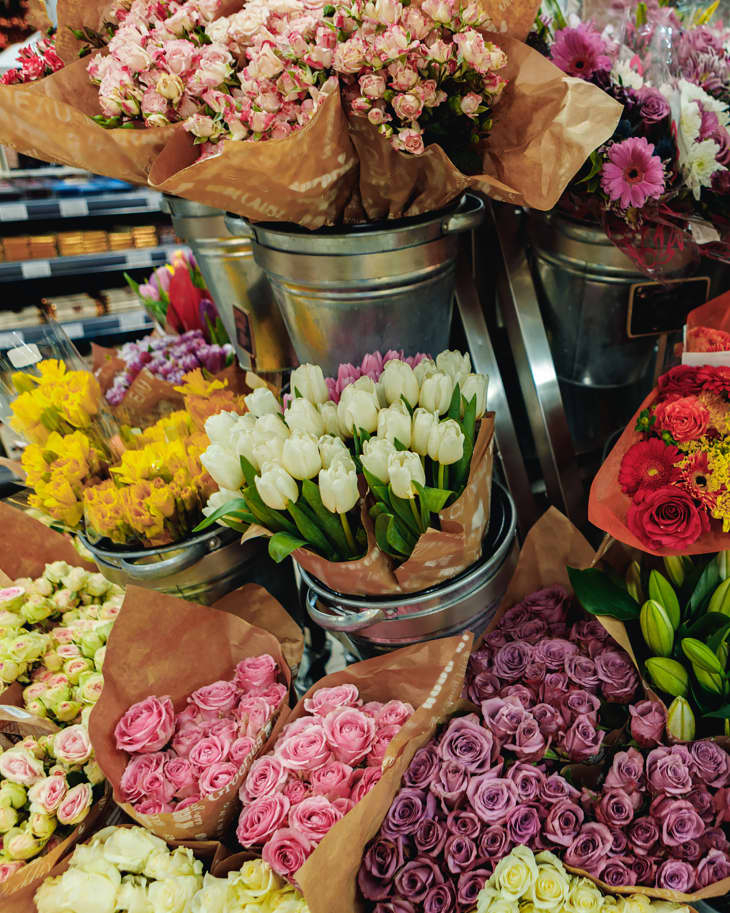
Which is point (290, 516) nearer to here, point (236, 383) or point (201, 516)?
point (201, 516)

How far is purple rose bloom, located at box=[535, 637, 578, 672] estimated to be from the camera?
0.83 metres

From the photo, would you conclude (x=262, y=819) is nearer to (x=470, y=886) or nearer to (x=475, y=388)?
(x=470, y=886)

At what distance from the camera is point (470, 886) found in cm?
66

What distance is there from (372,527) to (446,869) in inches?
15.3

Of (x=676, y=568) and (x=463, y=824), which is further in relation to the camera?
(x=676, y=568)

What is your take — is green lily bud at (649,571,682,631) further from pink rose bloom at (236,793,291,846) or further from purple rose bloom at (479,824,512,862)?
pink rose bloom at (236,793,291,846)

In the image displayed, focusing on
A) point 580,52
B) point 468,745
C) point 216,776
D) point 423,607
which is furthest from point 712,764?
point 580,52

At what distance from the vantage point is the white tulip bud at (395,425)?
80 centimetres

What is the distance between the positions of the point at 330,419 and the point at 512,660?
0.40 meters

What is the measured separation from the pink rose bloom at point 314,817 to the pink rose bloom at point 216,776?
0.34 feet

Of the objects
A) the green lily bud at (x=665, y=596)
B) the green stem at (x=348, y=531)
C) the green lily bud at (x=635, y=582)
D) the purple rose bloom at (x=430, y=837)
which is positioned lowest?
the purple rose bloom at (x=430, y=837)

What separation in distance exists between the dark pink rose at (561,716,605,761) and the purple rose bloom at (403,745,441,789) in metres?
0.15

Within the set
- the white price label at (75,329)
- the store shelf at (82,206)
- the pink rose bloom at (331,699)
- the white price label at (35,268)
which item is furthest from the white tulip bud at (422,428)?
the white price label at (75,329)

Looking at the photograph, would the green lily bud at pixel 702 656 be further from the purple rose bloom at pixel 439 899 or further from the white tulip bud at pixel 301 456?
the white tulip bud at pixel 301 456
